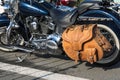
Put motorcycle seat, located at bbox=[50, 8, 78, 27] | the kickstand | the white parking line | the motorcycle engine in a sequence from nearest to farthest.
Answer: the white parking line < motorcycle seat, located at bbox=[50, 8, 78, 27] < the motorcycle engine < the kickstand

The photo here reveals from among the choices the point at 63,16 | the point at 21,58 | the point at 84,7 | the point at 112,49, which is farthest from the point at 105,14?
the point at 21,58

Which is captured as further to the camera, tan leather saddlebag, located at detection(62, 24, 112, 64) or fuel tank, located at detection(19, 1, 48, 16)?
fuel tank, located at detection(19, 1, 48, 16)

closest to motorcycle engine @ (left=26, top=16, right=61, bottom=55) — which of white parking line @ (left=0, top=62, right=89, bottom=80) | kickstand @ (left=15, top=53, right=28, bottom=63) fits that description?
kickstand @ (left=15, top=53, right=28, bottom=63)

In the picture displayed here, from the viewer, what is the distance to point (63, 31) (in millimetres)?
6719

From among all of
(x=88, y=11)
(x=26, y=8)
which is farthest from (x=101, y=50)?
(x=26, y=8)

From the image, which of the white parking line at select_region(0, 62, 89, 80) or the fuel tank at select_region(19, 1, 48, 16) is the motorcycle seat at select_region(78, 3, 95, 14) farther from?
the white parking line at select_region(0, 62, 89, 80)

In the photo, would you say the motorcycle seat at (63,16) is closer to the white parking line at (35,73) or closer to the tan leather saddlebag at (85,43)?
the tan leather saddlebag at (85,43)

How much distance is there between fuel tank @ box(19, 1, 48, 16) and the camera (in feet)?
23.2

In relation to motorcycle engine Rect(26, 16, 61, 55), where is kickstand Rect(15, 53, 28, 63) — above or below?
below

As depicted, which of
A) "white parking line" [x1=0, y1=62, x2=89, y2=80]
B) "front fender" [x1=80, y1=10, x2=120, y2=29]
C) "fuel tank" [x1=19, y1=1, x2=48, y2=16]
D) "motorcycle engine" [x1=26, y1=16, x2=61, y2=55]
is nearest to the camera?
"white parking line" [x1=0, y1=62, x2=89, y2=80]

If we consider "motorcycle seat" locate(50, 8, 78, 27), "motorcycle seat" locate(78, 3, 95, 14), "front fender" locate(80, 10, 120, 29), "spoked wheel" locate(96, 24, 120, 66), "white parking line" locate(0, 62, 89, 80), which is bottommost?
"white parking line" locate(0, 62, 89, 80)

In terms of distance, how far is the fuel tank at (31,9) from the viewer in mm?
7062

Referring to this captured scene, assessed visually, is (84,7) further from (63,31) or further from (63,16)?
(63,31)

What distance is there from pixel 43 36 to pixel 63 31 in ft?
1.91
